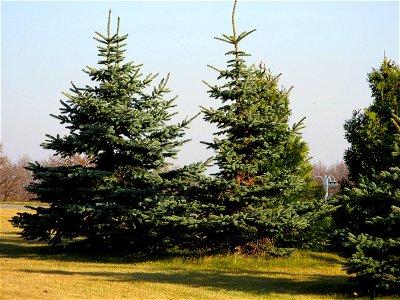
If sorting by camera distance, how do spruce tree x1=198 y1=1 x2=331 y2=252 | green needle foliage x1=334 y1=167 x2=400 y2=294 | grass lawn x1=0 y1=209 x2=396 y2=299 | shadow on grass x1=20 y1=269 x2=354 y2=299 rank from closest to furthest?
green needle foliage x1=334 y1=167 x2=400 y2=294, grass lawn x1=0 y1=209 x2=396 y2=299, shadow on grass x1=20 y1=269 x2=354 y2=299, spruce tree x1=198 y1=1 x2=331 y2=252

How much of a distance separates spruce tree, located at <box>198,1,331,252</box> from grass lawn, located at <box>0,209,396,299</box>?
0.76 m

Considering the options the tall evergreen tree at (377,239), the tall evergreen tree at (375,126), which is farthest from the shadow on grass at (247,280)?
the tall evergreen tree at (375,126)

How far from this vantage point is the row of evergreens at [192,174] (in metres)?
16.2

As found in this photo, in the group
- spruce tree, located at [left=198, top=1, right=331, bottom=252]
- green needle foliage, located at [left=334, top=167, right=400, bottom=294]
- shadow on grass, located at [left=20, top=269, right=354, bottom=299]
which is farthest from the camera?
spruce tree, located at [left=198, top=1, right=331, bottom=252]

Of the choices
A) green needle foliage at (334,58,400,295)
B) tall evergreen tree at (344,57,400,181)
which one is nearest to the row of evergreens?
tall evergreen tree at (344,57,400,181)

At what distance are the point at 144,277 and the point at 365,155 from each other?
25.8 ft

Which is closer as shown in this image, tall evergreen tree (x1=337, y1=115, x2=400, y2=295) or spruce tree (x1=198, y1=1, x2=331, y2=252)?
tall evergreen tree (x1=337, y1=115, x2=400, y2=295)

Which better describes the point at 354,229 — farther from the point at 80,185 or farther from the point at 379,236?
the point at 80,185

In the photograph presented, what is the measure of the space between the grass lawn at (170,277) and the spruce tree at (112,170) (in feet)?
2.70

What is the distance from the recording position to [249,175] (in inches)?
674

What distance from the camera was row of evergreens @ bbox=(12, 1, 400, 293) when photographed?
16.2 meters

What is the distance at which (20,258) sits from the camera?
17.2 m

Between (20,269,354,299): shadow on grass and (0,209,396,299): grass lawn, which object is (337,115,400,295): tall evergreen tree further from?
(20,269,354,299): shadow on grass

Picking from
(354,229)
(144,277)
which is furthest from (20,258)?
(354,229)
